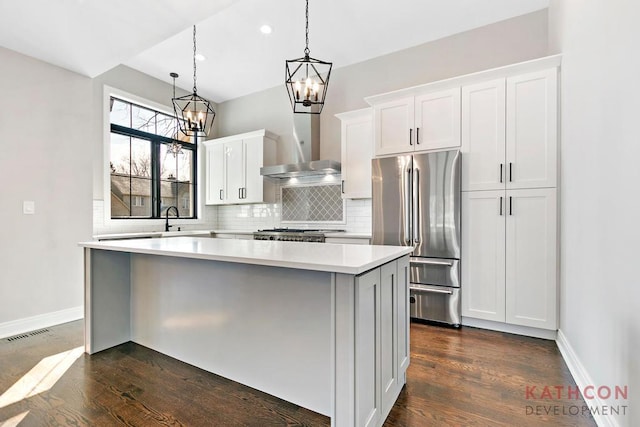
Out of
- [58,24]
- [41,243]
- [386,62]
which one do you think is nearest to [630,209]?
[386,62]

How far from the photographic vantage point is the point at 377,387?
159 centimetres

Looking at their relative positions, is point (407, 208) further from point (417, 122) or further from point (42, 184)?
point (42, 184)

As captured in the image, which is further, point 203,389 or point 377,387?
point 203,389

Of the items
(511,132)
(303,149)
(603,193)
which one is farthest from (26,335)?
(511,132)

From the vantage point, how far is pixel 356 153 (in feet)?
13.8

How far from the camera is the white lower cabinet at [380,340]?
1.42m

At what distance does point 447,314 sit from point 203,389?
2.31 metres

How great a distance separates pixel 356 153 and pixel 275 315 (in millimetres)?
2779

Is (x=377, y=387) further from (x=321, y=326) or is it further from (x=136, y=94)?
(x=136, y=94)

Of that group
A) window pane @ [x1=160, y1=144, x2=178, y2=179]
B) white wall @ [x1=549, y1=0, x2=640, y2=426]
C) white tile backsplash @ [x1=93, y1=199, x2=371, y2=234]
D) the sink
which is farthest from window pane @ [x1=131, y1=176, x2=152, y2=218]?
white wall @ [x1=549, y1=0, x2=640, y2=426]

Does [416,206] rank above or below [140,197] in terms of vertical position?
below

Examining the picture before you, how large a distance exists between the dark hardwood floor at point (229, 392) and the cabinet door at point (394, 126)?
6.73 ft

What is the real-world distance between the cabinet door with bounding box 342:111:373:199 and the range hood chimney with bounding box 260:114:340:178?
1.09ft

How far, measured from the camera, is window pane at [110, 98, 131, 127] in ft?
14.8
